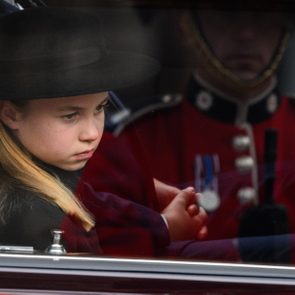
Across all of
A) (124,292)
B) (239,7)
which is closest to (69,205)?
(124,292)

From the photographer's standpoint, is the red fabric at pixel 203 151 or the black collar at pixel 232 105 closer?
the red fabric at pixel 203 151

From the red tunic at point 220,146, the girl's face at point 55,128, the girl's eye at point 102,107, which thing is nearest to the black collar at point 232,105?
the red tunic at point 220,146

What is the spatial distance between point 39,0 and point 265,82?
0.87 metres

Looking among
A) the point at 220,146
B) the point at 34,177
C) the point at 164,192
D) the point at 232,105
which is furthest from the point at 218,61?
the point at 34,177

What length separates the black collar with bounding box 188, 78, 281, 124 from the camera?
116 inches

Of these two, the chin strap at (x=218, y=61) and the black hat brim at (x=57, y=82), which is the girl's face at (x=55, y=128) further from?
the chin strap at (x=218, y=61)

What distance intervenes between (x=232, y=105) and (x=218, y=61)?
15cm

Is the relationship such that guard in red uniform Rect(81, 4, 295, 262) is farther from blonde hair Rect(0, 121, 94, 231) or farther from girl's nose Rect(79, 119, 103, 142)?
blonde hair Rect(0, 121, 94, 231)

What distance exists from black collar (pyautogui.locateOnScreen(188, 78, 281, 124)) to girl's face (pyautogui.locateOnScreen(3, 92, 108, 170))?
722mm

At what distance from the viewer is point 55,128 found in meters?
Answer: 2.30

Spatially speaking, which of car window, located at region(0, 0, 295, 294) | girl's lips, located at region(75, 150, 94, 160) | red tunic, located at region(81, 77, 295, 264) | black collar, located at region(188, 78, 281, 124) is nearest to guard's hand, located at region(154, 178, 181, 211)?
car window, located at region(0, 0, 295, 294)

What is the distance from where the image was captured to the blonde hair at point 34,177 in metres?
2.26

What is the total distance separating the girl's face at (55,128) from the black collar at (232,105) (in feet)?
2.37

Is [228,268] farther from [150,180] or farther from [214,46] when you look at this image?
[214,46]
